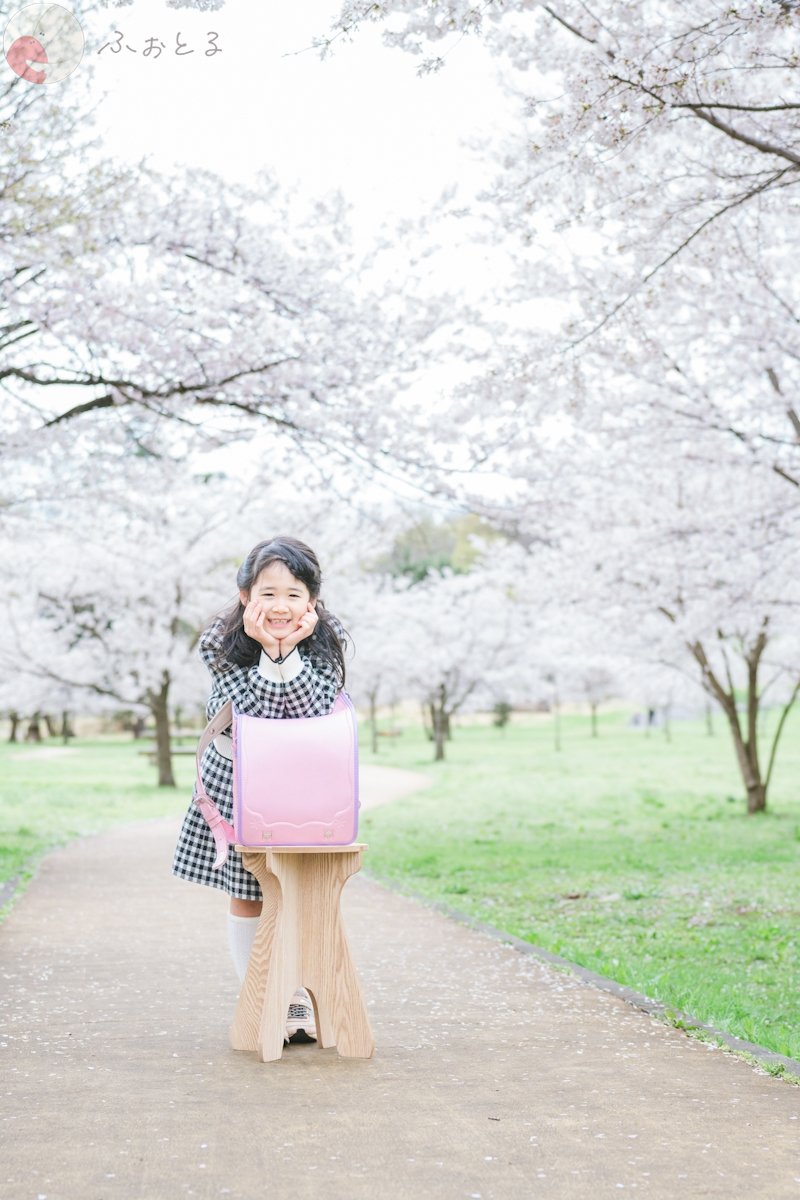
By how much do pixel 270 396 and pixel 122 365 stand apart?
42.0 inches

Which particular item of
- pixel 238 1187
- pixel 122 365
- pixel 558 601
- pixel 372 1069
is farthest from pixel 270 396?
pixel 558 601

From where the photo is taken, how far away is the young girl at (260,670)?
4.18 m

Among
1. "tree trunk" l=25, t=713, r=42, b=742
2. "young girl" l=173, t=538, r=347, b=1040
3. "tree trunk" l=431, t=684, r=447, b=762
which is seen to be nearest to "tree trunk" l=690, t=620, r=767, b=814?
"young girl" l=173, t=538, r=347, b=1040

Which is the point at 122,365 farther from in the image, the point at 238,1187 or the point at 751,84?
the point at 238,1187

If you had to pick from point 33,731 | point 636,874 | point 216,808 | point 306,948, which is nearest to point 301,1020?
point 306,948

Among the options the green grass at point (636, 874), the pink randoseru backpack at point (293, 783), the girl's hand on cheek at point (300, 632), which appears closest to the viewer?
the pink randoseru backpack at point (293, 783)

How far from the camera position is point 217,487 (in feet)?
81.1

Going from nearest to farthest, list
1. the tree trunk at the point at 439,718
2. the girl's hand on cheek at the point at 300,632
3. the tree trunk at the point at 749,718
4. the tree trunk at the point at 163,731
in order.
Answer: the girl's hand on cheek at the point at 300,632 < the tree trunk at the point at 749,718 < the tree trunk at the point at 163,731 < the tree trunk at the point at 439,718

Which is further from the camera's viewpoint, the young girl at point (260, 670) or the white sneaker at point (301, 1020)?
the white sneaker at point (301, 1020)

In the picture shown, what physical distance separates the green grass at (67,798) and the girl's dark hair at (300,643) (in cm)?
597

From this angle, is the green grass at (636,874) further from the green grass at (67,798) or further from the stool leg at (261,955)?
the green grass at (67,798)

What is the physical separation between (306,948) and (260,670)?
96cm

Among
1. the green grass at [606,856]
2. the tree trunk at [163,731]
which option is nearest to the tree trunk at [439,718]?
the green grass at [606,856]

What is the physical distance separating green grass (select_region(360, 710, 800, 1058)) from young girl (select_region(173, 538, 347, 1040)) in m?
1.94
